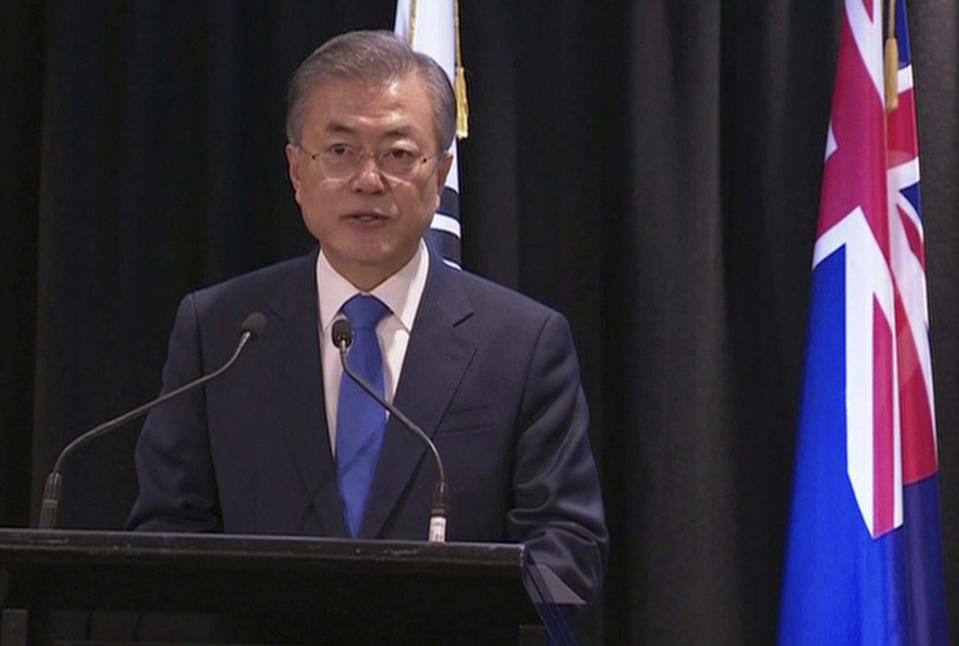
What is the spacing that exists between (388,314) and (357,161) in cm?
27

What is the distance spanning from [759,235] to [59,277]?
1.79m

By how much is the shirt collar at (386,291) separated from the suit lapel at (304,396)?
2cm

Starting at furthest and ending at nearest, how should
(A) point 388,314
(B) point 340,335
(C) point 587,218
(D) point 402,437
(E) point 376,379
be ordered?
(C) point 587,218, (A) point 388,314, (E) point 376,379, (D) point 402,437, (B) point 340,335

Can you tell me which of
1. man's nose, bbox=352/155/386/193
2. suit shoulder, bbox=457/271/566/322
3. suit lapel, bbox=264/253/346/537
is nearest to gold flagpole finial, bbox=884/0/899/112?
suit shoulder, bbox=457/271/566/322

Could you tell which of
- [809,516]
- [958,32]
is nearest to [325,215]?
[809,516]

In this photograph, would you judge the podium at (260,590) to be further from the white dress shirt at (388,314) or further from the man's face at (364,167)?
the man's face at (364,167)

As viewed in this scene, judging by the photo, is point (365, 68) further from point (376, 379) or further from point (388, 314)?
point (376, 379)

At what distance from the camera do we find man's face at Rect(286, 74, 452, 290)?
9.05 ft

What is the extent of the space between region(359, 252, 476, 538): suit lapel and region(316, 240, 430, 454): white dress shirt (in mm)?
27

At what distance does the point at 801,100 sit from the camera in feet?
13.3

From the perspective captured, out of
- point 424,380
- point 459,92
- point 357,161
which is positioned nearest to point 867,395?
point 459,92

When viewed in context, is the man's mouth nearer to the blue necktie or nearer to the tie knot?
the tie knot

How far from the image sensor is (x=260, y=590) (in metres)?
1.80

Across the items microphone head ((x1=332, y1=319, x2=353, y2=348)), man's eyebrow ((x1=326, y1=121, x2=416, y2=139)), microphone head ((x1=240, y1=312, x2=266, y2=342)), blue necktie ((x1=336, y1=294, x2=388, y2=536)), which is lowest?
blue necktie ((x1=336, y1=294, x2=388, y2=536))
